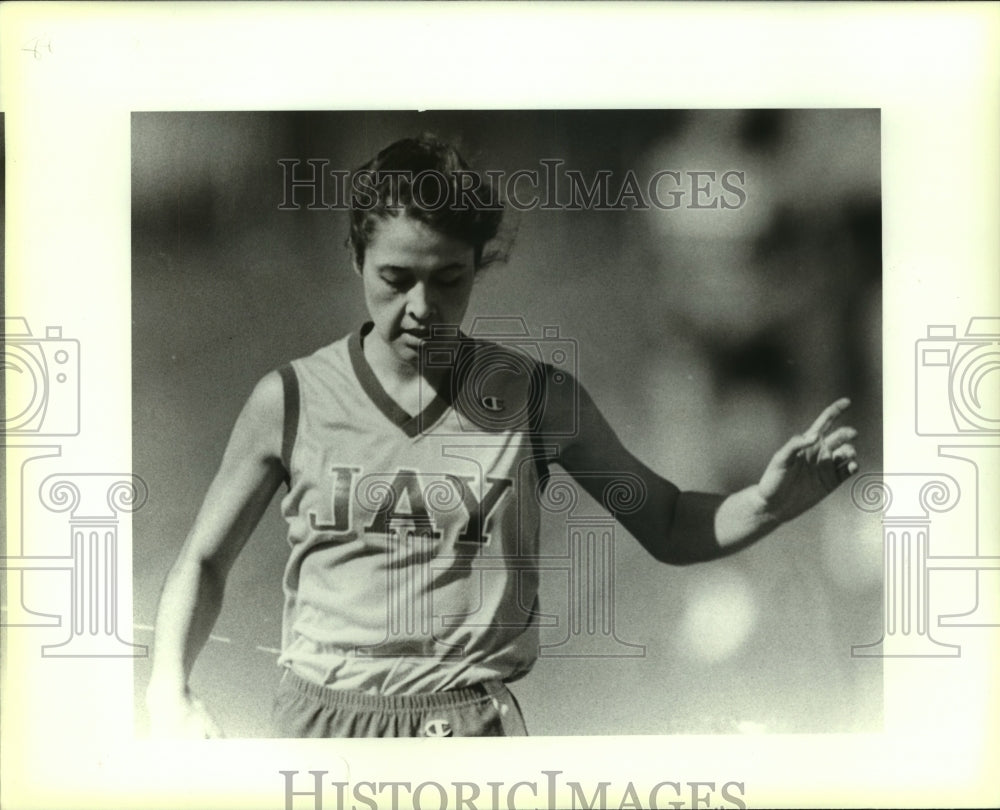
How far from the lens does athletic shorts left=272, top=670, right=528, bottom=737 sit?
2.49 meters

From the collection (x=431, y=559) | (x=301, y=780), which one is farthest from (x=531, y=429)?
(x=301, y=780)

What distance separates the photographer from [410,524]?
8.13 ft

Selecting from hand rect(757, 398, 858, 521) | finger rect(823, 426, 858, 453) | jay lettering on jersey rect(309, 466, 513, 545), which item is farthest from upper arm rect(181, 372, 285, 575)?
finger rect(823, 426, 858, 453)

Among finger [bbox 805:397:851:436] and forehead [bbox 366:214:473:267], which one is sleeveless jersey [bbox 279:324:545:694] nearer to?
forehead [bbox 366:214:473:267]

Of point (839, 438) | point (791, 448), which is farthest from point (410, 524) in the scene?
point (839, 438)

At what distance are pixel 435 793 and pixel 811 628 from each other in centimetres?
88

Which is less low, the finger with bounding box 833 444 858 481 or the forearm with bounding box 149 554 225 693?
the finger with bounding box 833 444 858 481

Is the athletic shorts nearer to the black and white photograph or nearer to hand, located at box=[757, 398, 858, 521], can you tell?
the black and white photograph

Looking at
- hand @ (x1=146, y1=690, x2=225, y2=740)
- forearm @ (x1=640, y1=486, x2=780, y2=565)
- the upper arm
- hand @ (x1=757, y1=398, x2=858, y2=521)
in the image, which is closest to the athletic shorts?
hand @ (x1=146, y1=690, x2=225, y2=740)

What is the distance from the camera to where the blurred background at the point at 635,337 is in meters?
2.48

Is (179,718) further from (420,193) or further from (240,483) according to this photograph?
(420,193)

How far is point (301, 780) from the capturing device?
8.21 ft

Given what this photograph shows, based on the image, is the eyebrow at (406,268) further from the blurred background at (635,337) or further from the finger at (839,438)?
the finger at (839,438)

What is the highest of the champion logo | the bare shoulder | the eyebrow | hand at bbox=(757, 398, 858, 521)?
the eyebrow
